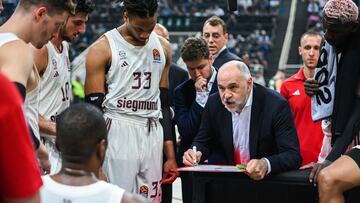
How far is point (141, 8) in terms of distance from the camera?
468 centimetres

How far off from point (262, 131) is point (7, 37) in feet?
6.95

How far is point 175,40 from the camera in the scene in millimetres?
23812

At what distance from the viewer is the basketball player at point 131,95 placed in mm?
4715

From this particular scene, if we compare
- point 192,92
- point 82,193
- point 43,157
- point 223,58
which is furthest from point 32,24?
point 223,58

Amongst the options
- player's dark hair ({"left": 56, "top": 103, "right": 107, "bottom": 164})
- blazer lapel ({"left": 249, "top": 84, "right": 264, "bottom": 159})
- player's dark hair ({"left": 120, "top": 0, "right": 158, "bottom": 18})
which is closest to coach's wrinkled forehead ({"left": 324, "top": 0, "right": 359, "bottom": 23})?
blazer lapel ({"left": 249, "top": 84, "right": 264, "bottom": 159})

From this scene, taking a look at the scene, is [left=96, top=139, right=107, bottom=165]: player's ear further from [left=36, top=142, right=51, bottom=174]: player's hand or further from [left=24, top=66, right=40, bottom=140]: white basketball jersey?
[left=24, top=66, right=40, bottom=140]: white basketball jersey

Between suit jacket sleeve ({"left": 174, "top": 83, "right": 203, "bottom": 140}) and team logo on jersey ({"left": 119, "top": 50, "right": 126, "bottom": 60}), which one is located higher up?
team logo on jersey ({"left": 119, "top": 50, "right": 126, "bottom": 60})

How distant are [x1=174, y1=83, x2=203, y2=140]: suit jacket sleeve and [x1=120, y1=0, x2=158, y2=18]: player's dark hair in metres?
1.09

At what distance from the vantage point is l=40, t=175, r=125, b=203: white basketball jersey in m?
2.49

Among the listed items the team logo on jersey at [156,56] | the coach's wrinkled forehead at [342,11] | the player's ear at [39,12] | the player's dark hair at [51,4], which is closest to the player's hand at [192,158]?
the team logo on jersey at [156,56]

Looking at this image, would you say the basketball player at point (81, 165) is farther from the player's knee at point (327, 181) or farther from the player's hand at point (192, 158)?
the player's hand at point (192, 158)

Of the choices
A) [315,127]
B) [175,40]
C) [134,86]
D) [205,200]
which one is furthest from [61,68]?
[175,40]

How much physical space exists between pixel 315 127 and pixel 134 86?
1.72m

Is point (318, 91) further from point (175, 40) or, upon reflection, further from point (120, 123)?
point (175, 40)
